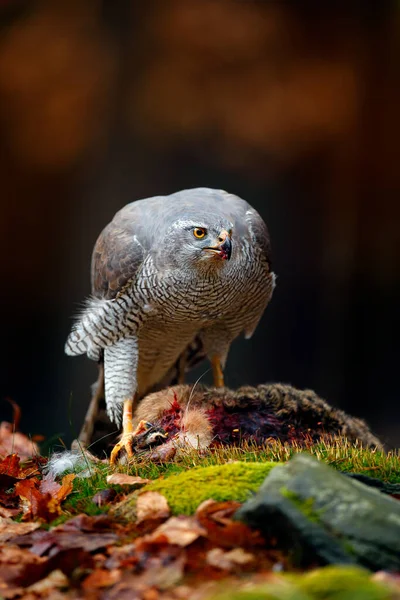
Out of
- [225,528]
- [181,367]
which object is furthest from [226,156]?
[225,528]

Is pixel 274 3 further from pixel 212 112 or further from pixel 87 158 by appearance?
pixel 87 158

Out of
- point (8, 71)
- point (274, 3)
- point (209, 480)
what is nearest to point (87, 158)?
point (8, 71)

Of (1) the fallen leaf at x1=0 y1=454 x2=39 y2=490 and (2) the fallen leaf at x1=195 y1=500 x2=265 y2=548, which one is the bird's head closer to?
(1) the fallen leaf at x1=0 y1=454 x2=39 y2=490

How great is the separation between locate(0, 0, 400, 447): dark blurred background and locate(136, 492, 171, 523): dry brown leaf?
426 centimetres

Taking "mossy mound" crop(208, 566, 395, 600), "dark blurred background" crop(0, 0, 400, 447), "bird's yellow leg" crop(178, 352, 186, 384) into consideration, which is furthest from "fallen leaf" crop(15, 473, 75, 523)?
"dark blurred background" crop(0, 0, 400, 447)

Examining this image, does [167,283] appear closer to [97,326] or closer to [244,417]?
[97,326]

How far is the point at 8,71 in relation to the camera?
6715mm

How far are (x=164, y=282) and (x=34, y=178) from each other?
3.32 m

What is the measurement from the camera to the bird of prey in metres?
4.00

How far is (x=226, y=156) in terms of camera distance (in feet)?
22.2

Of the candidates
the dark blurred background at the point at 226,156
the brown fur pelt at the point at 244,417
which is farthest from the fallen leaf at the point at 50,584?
the dark blurred background at the point at 226,156

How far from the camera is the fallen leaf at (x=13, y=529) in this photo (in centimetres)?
266

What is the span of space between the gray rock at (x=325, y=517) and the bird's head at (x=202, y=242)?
1.75 m

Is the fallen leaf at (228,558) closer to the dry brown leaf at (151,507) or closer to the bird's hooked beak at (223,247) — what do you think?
the dry brown leaf at (151,507)
